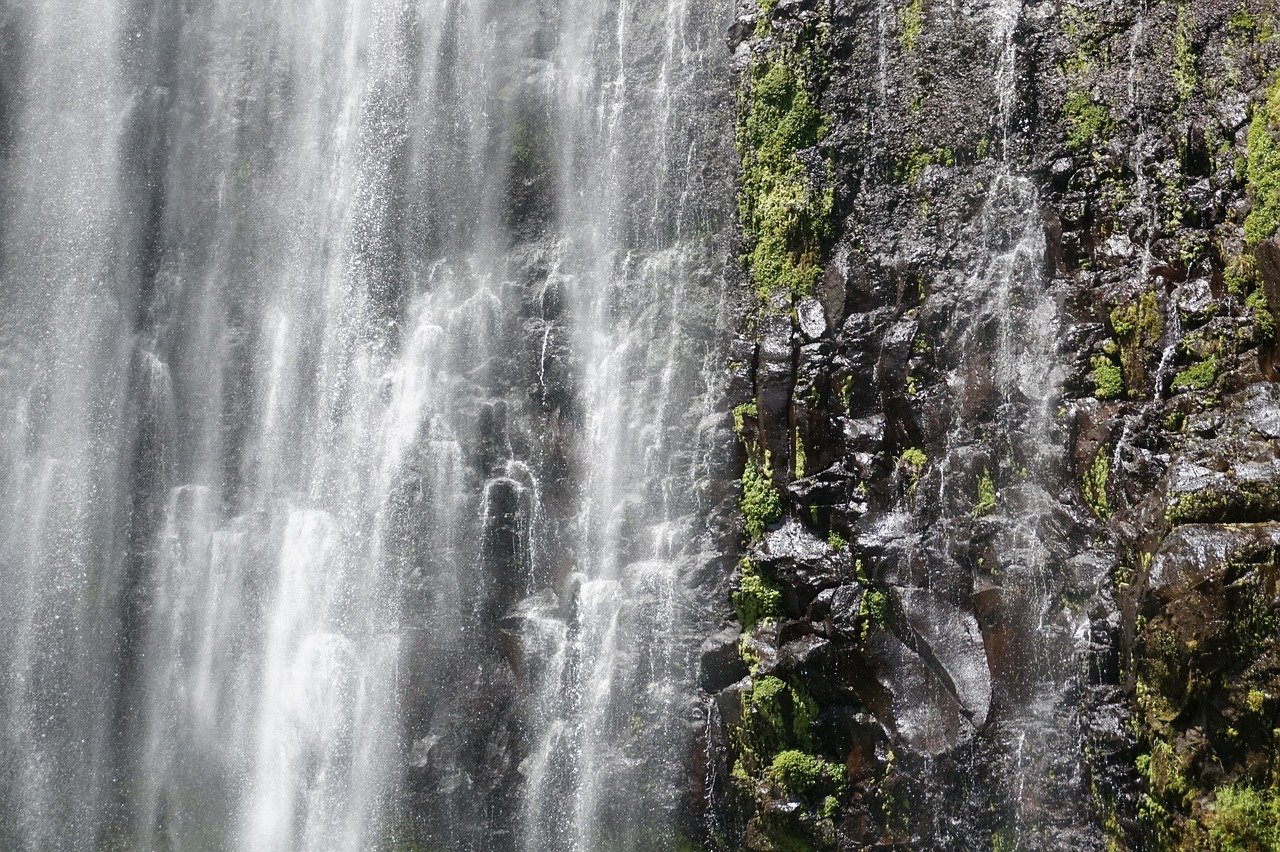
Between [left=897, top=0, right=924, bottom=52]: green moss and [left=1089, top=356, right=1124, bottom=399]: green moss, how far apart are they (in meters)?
4.69

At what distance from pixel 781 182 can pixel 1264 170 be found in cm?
541

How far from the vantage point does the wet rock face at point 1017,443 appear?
879 cm

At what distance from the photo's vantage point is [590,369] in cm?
1339

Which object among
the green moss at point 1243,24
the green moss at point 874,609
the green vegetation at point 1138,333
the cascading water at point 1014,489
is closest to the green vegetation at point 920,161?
A: the cascading water at point 1014,489

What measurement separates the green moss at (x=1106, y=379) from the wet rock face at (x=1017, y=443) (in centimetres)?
3

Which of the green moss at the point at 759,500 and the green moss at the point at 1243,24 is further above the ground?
the green moss at the point at 1243,24

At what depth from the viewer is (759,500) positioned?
39.2ft

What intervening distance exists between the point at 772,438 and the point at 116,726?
10276 millimetres

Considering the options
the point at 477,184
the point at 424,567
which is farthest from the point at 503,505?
the point at 477,184

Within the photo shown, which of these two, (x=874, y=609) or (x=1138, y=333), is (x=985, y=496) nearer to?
(x=874, y=609)

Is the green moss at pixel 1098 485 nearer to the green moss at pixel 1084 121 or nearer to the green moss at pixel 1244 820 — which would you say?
the green moss at pixel 1244 820

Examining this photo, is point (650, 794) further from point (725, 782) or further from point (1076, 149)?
point (1076, 149)

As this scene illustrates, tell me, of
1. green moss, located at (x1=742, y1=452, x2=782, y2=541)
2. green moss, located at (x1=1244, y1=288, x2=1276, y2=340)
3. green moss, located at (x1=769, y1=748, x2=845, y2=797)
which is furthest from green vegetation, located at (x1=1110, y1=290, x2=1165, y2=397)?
green moss, located at (x1=769, y1=748, x2=845, y2=797)

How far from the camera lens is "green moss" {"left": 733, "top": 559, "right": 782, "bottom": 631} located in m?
11.6
